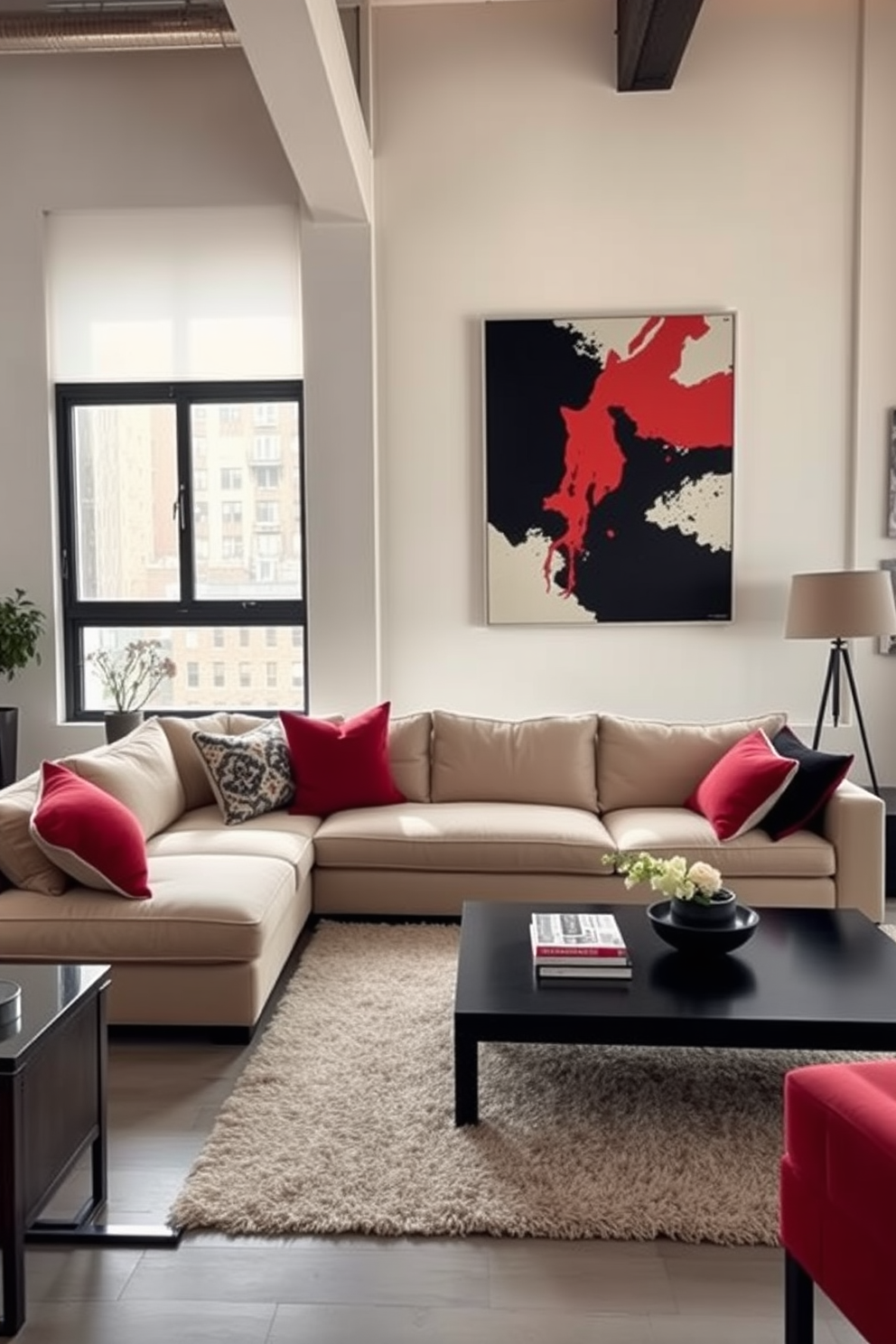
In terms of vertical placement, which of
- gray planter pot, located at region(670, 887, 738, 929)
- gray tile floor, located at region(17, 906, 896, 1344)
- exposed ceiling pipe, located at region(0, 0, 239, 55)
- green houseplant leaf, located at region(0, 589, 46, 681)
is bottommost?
gray tile floor, located at region(17, 906, 896, 1344)

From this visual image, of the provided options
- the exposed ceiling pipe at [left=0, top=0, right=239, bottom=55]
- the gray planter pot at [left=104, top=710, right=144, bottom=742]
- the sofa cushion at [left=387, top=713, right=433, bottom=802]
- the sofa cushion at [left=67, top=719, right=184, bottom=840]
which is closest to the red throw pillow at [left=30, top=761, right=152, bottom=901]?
the sofa cushion at [left=67, top=719, right=184, bottom=840]

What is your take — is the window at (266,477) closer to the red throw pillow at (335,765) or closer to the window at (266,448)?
the window at (266,448)

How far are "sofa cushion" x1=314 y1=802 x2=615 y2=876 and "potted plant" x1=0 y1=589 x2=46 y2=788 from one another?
5.94ft

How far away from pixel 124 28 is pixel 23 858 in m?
3.58

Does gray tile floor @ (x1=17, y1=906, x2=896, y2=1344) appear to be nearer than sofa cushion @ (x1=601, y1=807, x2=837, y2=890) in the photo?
Yes

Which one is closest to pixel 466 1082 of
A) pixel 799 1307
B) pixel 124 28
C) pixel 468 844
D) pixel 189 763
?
pixel 799 1307

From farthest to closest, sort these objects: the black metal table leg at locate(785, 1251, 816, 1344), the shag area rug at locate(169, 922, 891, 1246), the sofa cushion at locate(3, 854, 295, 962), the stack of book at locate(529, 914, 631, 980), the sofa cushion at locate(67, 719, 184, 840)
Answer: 1. the sofa cushion at locate(67, 719, 184, 840)
2. the sofa cushion at locate(3, 854, 295, 962)
3. the stack of book at locate(529, 914, 631, 980)
4. the shag area rug at locate(169, 922, 891, 1246)
5. the black metal table leg at locate(785, 1251, 816, 1344)

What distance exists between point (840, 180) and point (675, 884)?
3.83m

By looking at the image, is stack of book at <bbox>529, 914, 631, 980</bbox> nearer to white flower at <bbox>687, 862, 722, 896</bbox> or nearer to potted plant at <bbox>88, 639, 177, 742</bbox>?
white flower at <bbox>687, 862, 722, 896</bbox>

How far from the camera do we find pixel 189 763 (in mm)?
4219

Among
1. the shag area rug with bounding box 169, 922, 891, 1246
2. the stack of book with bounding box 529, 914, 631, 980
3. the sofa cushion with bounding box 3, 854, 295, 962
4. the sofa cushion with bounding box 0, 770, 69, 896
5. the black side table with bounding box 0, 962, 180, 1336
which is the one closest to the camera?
the black side table with bounding box 0, 962, 180, 1336

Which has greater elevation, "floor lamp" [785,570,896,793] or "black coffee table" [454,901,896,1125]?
"floor lamp" [785,570,896,793]

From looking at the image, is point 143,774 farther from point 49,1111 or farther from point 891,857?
point 891,857

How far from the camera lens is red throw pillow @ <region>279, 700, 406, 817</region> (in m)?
4.22
